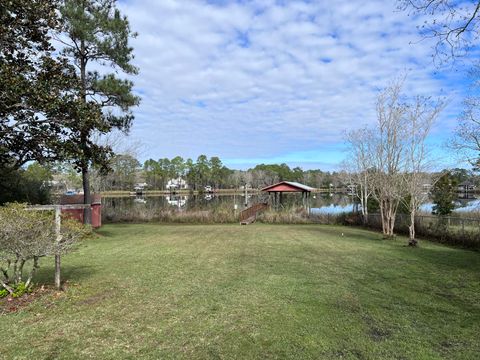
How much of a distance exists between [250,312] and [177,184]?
116 m

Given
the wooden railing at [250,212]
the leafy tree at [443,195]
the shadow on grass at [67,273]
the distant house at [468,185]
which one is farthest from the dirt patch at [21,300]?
the leafy tree at [443,195]

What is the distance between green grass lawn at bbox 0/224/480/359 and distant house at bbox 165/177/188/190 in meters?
109

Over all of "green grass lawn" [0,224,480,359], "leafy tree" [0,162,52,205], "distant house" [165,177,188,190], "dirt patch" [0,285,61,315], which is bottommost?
"green grass lawn" [0,224,480,359]

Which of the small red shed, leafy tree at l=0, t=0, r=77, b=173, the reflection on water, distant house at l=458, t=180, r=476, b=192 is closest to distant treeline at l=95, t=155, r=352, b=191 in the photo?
the reflection on water

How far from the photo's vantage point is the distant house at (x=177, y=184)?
381 ft

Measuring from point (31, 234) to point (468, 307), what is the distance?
6428mm

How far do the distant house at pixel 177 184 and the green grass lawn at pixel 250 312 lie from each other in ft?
356

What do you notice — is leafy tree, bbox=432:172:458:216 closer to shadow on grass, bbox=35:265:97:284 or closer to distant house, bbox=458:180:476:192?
distant house, bbox=458:180:476:192

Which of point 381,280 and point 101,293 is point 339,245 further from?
point 101,293

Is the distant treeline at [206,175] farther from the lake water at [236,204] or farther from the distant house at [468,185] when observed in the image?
the distant house at [468,185]

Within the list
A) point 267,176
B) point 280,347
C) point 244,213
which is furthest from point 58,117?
point 267,176

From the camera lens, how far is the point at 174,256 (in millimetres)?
9438

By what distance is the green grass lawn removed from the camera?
12.1 feet

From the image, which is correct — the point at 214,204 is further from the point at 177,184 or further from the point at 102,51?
the point at 177,184
